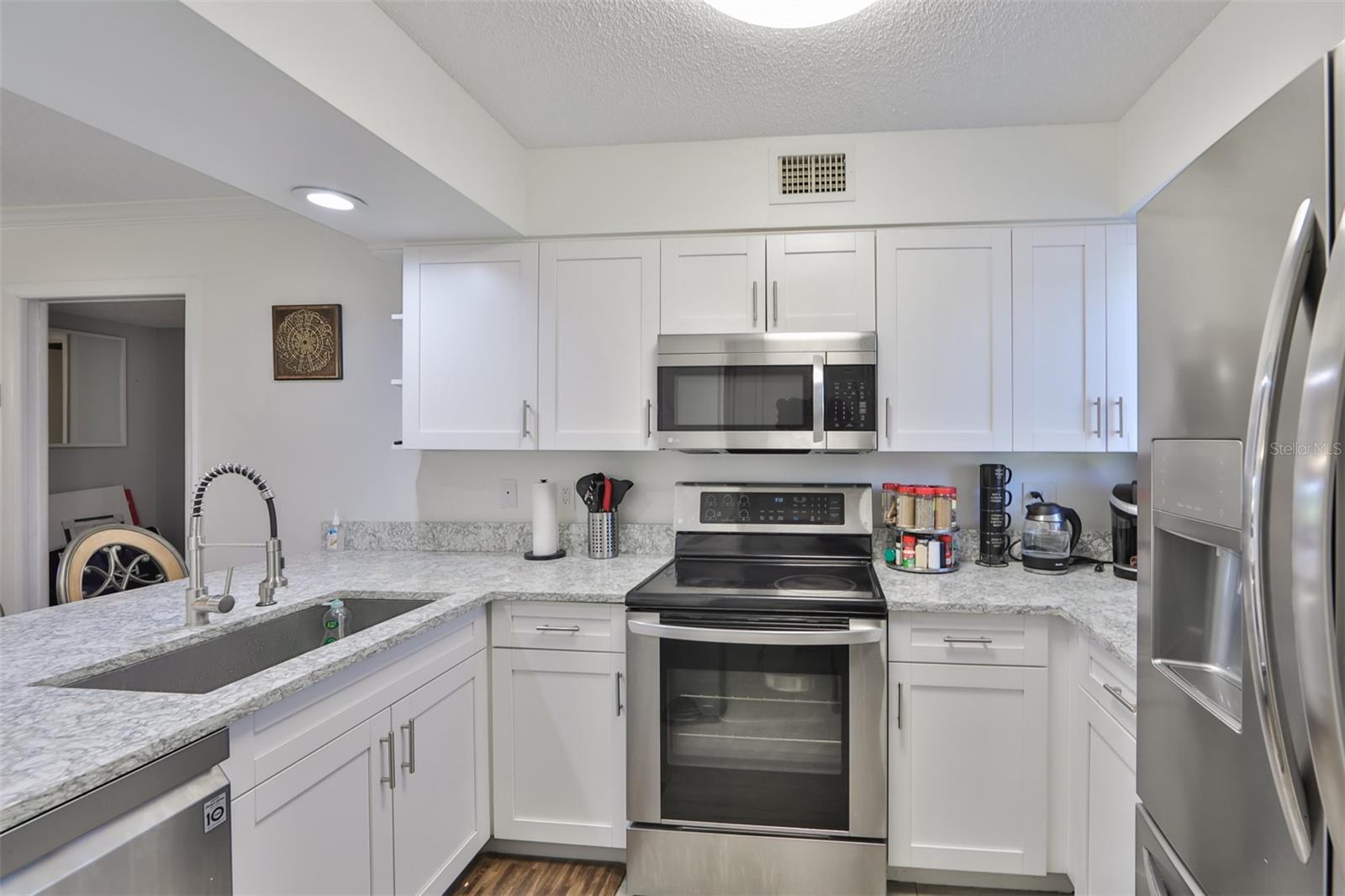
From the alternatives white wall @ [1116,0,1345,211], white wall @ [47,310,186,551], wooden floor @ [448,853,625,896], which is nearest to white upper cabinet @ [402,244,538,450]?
wooden floor @ [448,853,625,896]

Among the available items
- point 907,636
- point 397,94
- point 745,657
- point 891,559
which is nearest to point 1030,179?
point 891,559

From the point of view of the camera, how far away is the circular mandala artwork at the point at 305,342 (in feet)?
9.71

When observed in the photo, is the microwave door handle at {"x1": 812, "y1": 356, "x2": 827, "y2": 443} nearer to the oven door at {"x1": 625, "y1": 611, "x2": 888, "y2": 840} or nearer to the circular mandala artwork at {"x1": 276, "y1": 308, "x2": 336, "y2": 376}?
the oven door at {"x1": 625, "y1": 611, "x2": 888, "y2": 840}

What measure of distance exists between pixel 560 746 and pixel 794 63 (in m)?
2.18

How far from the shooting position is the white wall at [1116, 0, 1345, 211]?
146cm

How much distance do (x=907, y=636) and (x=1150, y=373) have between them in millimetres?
1229

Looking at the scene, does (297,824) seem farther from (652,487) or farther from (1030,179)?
(1030,179)

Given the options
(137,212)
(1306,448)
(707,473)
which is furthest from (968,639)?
(137,212)

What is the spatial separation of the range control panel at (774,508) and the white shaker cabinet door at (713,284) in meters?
0.64

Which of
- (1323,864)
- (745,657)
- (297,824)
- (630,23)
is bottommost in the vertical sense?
(297,824)

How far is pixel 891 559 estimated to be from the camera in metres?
2.48

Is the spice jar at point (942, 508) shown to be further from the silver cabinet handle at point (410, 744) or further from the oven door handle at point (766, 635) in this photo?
the silver cabinet handle at point (410, 744)

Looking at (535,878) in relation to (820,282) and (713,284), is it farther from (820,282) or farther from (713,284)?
(820,282)

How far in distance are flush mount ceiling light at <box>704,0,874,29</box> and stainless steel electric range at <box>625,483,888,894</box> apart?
1.47m
